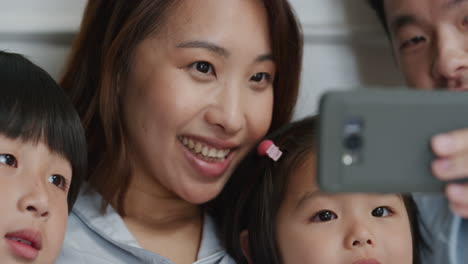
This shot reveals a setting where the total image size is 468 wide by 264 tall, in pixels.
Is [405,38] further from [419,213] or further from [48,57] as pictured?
[48,57]

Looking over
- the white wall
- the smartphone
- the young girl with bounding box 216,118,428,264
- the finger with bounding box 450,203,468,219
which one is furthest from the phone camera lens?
the white wall

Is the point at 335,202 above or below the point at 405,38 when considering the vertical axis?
below

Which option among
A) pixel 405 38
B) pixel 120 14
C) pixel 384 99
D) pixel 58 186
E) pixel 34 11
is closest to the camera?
pixel 384 99

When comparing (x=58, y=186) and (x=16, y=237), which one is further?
(x=58, y=186)

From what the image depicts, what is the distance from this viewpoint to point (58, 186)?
1.09 metres

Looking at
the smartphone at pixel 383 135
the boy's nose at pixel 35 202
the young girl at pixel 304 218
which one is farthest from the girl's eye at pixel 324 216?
the boy's nose at pixel 35 202

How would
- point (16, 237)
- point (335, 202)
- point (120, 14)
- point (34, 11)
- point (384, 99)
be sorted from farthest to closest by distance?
point (34, 11), point (120, 14), point (335, 202), point (16, 237), point (384, 99)

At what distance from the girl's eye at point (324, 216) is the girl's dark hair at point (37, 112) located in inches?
18.1

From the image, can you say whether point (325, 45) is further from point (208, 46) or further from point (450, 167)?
point (450, 167)

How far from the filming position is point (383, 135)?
0.82m

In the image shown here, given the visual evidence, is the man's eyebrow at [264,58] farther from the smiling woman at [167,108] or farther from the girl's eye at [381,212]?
the girl's eye at [381,212]

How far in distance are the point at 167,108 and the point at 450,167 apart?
0.58 m

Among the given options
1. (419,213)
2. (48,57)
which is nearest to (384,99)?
(419,213)

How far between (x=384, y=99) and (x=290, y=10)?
660 millimetres
